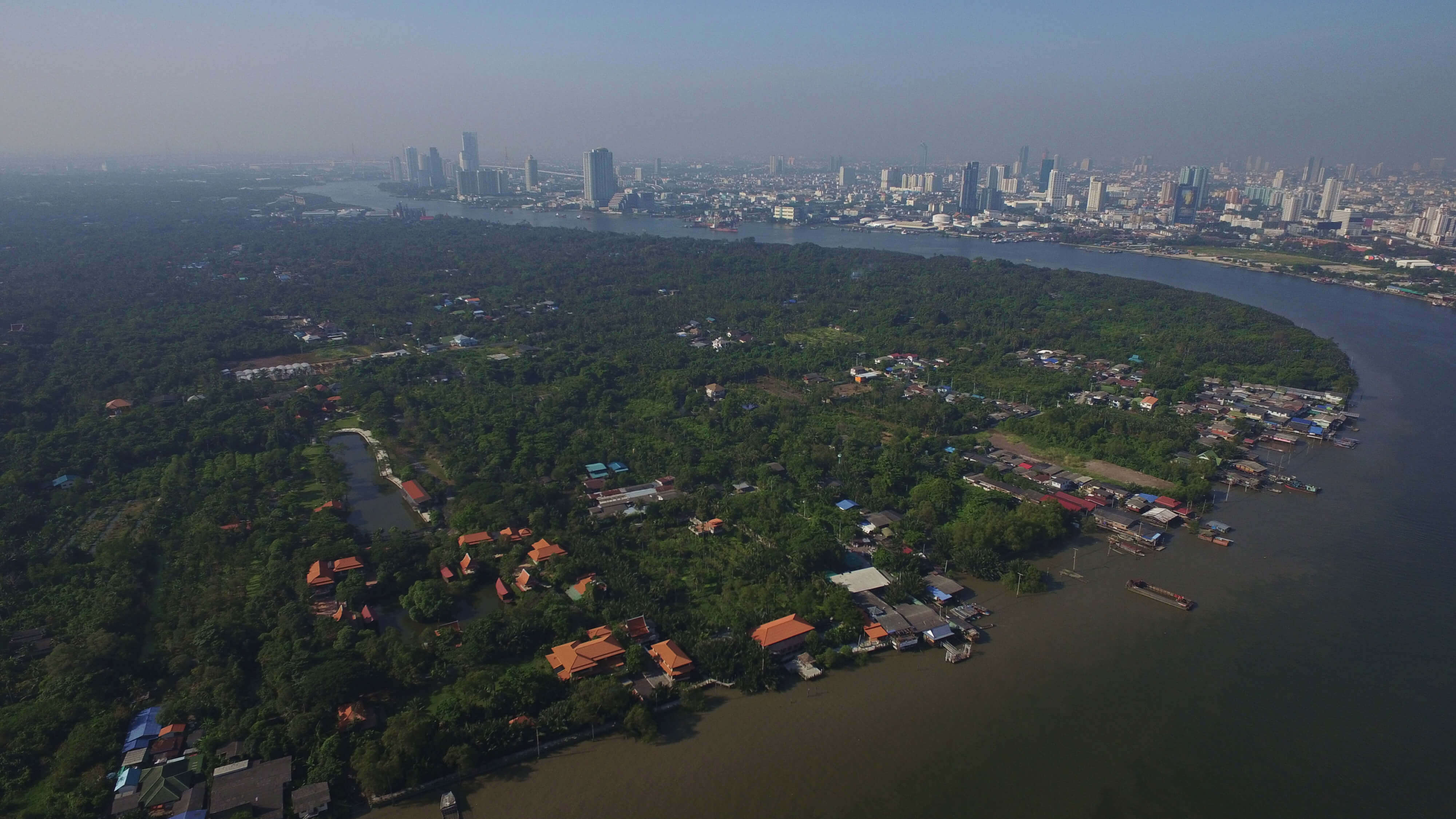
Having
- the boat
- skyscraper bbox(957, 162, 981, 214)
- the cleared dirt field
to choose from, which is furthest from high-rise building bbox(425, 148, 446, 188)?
the boat

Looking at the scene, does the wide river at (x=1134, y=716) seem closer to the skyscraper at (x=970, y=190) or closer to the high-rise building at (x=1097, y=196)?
the skyscraper at (x=970, y=190)

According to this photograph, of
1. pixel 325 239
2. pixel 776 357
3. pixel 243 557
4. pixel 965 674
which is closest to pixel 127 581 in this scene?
pixel 243 557

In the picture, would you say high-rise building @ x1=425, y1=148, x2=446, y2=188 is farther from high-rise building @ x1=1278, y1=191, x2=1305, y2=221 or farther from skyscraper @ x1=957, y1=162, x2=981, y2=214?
high-rise building @ x1=1278, y1=191, x2=1305, y2=221

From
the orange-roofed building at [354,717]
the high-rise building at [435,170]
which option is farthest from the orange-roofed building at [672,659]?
the high-rise building at [435,170]

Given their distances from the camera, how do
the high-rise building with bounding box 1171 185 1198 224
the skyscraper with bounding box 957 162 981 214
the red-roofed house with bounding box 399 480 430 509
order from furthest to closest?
the skyscraper with bounding box 957 162 981 214, the high-rise building with bounding box 1171 185 1198 224, the red-roofed house with bounding box 399 480 430 509

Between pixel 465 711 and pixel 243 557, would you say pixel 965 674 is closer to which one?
pixel 465 711

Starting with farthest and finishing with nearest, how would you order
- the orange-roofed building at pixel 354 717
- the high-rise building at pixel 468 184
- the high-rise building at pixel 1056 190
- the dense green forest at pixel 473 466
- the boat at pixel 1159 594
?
1. the high-rise building at pixel 1056 190
2. the high-rise building at pixel 468 184
3. the boat at pixel 1159 594
4. the dense green forest at pixel 473 466
5. the orange-roofed building at pixel 354 717

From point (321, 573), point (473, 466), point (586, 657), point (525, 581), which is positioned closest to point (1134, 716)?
point (586, 657)
